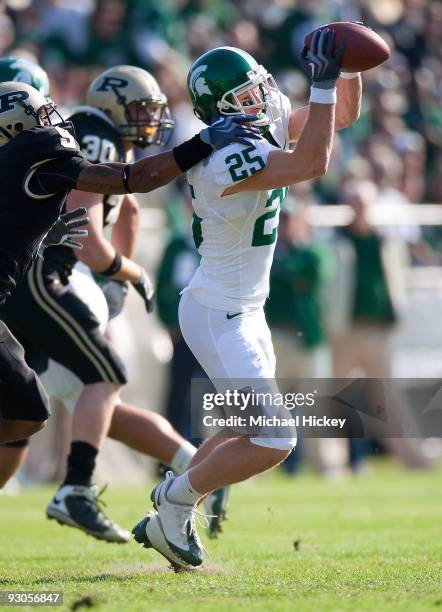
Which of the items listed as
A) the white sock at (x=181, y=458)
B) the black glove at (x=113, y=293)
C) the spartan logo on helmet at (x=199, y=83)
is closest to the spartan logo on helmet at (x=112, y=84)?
the black glove at (x=113, y=293)

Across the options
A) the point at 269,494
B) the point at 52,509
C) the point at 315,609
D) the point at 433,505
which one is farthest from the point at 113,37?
the point at 315,609

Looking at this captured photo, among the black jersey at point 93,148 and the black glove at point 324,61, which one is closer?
the black glove at point 324,61

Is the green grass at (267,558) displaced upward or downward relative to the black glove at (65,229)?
downward

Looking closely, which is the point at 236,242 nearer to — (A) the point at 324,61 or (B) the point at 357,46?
(A) the point at 324,61

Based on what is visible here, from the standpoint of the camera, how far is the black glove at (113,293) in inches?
273

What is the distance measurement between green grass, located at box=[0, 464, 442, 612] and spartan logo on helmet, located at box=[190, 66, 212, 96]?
1.94 meters

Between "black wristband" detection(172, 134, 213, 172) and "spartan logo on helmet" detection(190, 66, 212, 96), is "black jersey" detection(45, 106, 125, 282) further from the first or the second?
"black wristband" detection(172, 134, 213, 172)

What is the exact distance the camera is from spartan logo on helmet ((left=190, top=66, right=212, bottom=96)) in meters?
5.37

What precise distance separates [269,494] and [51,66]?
4553 millimetres

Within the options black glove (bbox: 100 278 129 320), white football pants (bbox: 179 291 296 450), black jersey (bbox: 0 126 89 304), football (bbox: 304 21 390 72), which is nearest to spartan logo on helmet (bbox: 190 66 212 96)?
A: football (bbox: 304 21 390 72)

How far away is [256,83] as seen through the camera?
211 inches

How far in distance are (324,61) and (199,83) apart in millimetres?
535

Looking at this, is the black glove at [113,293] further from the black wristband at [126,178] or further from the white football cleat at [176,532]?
the black wristband at [126,178]

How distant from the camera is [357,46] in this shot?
17.3 feet
